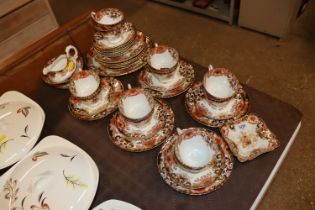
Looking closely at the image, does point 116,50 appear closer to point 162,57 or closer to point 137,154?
point 162,57

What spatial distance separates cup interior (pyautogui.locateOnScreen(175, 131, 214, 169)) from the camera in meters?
0.71

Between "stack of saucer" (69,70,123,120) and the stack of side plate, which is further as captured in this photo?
the stack of side plate

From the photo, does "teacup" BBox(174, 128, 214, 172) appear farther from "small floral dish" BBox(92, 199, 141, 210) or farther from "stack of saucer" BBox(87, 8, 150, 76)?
"stack of saucer" BBox(87, 8, 150, 76)

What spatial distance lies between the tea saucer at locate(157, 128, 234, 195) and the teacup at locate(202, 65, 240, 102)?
159 mm

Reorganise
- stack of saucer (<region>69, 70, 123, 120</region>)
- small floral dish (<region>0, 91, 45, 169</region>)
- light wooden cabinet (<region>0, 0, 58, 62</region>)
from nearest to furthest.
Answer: small floral dish (<region>0, 91, 45, 169</region>), stack of saucer (<region>69, 70, 123, 120</region>), light wooden cabinet (<region>0, 0, 58, 62</region>)

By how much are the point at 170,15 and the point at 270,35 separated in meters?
0.79

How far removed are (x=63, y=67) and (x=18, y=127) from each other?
295 millimetres

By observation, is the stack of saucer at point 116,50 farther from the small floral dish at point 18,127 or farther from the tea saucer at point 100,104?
the small floral dish at point 18,127

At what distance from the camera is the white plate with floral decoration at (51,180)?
663mm

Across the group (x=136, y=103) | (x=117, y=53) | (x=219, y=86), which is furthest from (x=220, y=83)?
(x=117, y=53)

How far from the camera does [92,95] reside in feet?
2.80

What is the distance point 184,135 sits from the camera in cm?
72

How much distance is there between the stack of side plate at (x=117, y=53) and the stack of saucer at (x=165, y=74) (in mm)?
59

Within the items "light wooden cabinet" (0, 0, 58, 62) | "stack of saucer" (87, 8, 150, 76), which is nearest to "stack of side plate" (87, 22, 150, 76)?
"stack of saucer" (87, 8, 150, 76)
